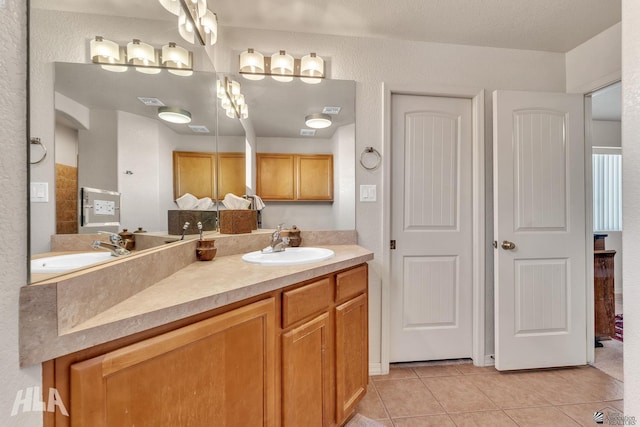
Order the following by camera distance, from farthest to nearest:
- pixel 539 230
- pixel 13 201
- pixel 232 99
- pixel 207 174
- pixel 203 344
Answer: pixel 539 230
pixel 232 99
pixel 207 174
pixel 203 344
pixel 13 201

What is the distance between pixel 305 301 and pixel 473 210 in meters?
1.59

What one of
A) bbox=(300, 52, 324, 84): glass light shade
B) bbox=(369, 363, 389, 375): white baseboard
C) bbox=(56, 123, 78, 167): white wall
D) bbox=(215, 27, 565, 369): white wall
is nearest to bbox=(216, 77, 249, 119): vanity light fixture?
bbox=(215, 27, 565, 369): white wall

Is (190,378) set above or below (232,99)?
below

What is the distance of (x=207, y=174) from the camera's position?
149 cm

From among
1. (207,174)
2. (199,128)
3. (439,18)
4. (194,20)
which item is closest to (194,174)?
(207,174)

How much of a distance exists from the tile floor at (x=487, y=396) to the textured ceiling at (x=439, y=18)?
237 cm

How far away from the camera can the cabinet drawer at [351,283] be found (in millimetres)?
1326

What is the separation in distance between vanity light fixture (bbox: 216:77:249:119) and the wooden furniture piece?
9.97ft

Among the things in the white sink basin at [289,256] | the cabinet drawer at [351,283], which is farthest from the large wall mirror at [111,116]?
the cabinet drawer at [351,283]

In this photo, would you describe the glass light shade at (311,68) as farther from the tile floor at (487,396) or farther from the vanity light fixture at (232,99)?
the tile floor at (487,396)

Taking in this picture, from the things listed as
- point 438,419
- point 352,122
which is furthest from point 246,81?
point 438,419

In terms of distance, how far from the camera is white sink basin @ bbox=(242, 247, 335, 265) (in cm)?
122

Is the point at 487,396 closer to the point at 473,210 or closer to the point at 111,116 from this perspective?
the point at 473,210

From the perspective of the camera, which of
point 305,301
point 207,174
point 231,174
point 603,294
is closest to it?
point 305,301
